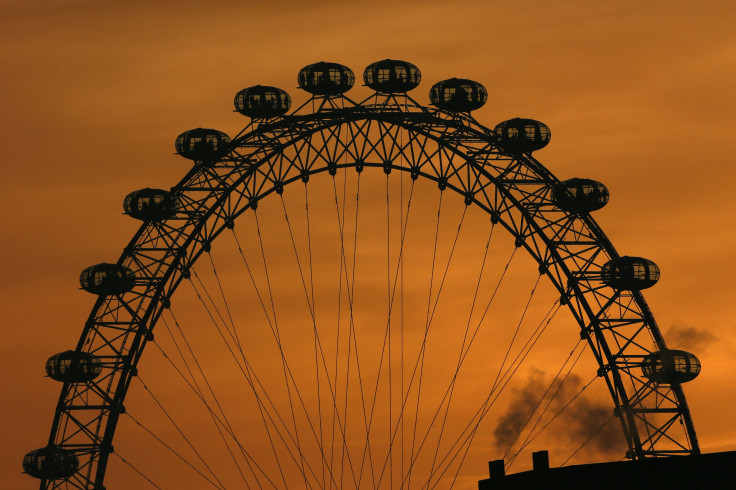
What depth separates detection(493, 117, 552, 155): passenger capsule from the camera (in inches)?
3337

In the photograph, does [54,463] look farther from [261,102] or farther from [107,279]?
[261,102]

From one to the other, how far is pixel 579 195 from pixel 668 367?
8.38m

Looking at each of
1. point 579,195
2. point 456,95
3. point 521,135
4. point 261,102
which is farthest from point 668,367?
point 261,102

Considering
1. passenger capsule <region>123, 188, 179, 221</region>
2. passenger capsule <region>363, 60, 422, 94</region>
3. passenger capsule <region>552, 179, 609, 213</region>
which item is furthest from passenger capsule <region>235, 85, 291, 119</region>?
passenger capsule <region>552, 179, 609, 213</region>

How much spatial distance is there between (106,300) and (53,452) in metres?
7.42

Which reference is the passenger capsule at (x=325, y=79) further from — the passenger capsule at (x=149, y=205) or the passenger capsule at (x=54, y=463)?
the passenger capsule at (x=54, y=463)

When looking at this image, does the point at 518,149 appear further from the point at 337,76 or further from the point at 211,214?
the point at 211,214

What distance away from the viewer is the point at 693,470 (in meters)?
67.2

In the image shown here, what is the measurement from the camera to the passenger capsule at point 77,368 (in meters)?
90.4

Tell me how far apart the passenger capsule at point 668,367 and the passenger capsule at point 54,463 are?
26660mm

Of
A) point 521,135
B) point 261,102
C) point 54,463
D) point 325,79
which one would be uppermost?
point 325,79

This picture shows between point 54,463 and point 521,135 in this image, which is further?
point 54,463

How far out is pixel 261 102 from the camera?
85.5 meters

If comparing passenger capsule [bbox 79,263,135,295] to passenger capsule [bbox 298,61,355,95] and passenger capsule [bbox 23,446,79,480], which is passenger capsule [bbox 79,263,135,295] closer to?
passenger capsule [bbox 23,446,79,480]
